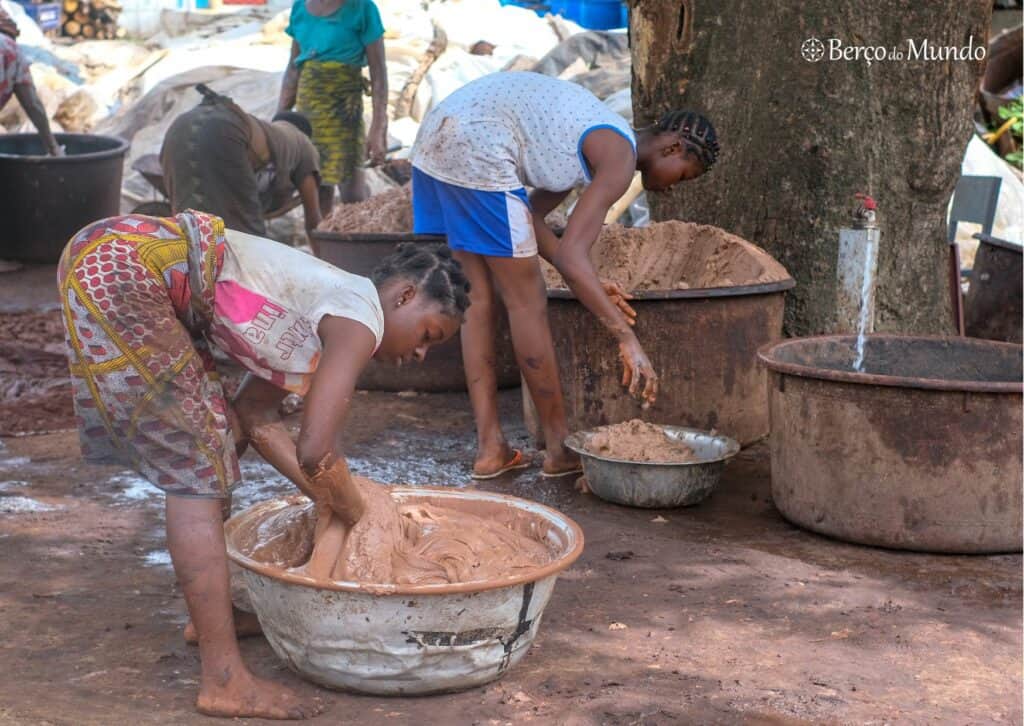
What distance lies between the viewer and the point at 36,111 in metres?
8.59

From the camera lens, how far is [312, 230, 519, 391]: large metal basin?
5707 mm

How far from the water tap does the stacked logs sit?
16.7 m

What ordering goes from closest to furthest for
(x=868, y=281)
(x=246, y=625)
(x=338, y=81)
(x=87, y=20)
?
(x=246, y=625) < (x=868, y=281) < (x=338, y=81) < (x=87, y=20)

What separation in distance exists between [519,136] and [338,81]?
3.57m

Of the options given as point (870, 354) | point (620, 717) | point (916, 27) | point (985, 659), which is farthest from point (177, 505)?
point (916, 27)

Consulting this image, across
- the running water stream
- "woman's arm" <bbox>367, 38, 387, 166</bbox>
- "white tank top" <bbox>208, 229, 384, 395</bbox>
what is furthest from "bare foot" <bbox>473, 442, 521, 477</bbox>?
"woman's arm" <bbox>367, 38, 387, 166</bbox>

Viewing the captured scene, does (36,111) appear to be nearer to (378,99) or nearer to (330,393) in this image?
(378,99)

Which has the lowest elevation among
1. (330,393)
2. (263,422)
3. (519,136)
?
(263,422)

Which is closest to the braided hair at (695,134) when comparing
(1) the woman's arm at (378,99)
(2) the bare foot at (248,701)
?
(2) the bare foot at (248,701)

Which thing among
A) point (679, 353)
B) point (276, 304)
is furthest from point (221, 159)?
point (276, 304)

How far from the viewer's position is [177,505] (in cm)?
270

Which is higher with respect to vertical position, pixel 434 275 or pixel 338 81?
pixel 338 81

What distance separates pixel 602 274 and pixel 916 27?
1.69 meters

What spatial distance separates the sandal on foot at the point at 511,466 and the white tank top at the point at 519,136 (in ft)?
3.44
